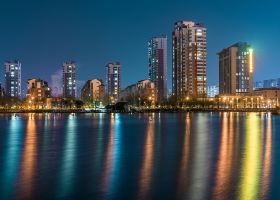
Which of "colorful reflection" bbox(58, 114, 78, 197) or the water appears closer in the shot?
the water

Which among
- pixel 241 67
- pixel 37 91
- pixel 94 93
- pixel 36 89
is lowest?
pixel 94 93

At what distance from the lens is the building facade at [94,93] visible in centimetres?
17541

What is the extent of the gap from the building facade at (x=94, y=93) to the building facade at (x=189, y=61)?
100 feet

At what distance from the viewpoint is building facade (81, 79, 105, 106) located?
576ft

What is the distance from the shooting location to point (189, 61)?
181625 millimetres

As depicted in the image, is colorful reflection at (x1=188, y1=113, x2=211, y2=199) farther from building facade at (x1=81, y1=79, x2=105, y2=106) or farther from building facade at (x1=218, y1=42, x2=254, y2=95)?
building facade at (x1=218, y1=42, x2=254, y2=95)

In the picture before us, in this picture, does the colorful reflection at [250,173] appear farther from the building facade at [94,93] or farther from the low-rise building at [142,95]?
the building facade at [94,93]

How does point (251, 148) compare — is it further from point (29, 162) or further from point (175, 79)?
point (175, 79)

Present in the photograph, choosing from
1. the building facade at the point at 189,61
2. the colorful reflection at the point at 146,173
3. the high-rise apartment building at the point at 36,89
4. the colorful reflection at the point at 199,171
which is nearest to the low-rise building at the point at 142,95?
the building facade at the point at 189,61

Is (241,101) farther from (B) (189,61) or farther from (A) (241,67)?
(B) (189,61)

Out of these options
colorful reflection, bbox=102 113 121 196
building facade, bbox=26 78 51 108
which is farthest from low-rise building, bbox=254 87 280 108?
colorful reflection, bbox=102 113 121 196

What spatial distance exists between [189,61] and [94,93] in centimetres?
4136

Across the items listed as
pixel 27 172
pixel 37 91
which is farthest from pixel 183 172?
pixel 37 91

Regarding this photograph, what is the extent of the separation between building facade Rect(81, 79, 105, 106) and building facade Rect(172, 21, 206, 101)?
3055 centimetres
